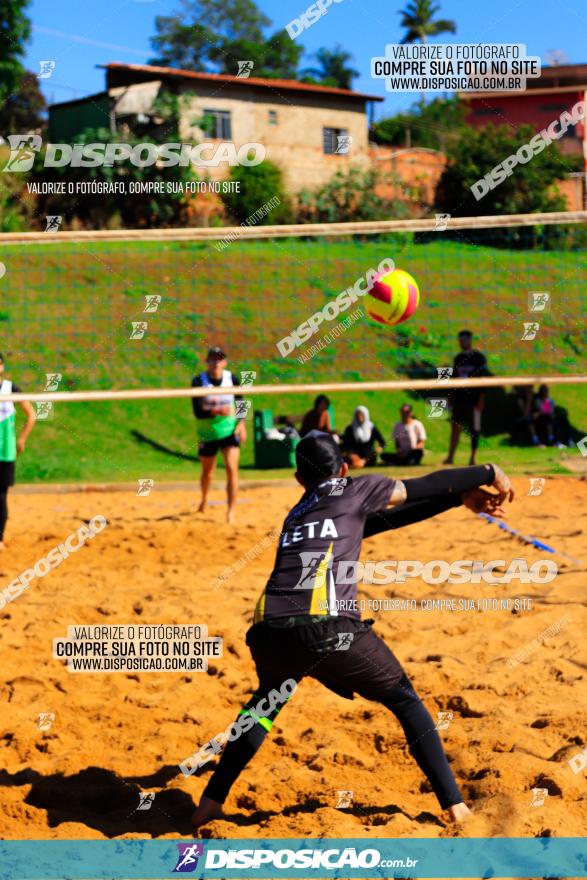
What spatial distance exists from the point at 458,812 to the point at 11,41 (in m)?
36.9

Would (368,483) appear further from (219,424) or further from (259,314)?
(259,314)

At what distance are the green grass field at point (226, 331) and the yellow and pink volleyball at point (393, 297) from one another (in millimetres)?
7165

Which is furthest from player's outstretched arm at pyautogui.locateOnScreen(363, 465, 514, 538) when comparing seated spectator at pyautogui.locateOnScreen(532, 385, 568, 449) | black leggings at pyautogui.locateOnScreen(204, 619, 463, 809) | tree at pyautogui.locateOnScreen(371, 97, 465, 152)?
tree at pyautogui.locateOnScreen(371, 97, 465, 152)

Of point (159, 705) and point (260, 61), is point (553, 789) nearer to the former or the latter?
point (159, 705)

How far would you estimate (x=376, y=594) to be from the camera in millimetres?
7145

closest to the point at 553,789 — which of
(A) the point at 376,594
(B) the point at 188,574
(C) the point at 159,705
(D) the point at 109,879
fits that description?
(D) the point at 109,879

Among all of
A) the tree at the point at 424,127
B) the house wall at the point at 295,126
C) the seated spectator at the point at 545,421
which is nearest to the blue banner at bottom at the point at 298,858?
the seated spectator at the point at 545,421

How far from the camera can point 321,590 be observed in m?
3.89

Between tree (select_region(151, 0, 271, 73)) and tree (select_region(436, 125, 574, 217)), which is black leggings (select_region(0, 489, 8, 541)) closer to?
tree (select_region(436, 125, 574, 217))

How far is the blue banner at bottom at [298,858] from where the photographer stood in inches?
139

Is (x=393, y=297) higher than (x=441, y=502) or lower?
higher

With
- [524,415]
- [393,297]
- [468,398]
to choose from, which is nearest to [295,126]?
[524,415]

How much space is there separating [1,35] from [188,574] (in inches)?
1320

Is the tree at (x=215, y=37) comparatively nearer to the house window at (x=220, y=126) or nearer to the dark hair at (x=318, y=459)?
the house window at (x=220, y=126)
